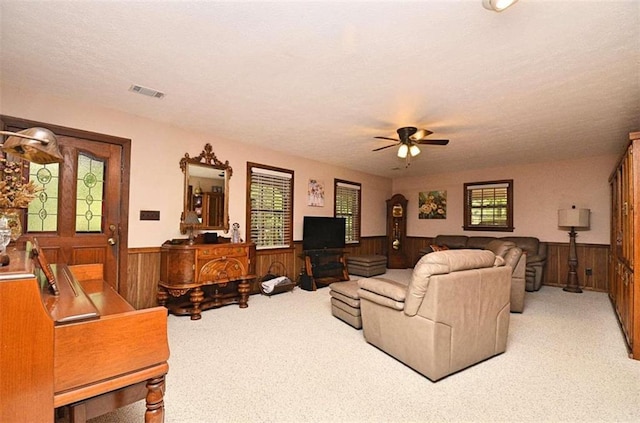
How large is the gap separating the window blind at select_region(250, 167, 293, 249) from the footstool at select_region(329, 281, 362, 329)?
1.99 m

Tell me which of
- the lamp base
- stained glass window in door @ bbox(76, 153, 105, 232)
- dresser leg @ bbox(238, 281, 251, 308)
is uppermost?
stained glass window in door @ bbox(76, 153, 105, 232)

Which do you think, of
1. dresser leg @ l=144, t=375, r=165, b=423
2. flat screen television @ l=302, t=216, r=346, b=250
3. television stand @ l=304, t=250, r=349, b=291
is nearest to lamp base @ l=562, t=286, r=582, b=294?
television stand @ l=304, t=250, r=349, b=291

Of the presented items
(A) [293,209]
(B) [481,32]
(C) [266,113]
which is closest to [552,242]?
(A) [293,209]

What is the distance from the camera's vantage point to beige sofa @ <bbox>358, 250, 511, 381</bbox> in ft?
7.23

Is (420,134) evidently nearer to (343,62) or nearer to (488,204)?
(343,62)

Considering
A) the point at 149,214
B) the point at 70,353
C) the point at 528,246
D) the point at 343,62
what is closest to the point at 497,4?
the point at 343,62

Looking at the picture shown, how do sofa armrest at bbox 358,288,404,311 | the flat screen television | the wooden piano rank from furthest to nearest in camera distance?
the flat screen television < sofa armrest at bbox 358,288,404,311 < the wooden piano

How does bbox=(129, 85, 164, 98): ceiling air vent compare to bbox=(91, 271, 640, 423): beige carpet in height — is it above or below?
above

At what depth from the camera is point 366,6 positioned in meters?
1.78

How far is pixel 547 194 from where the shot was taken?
19.5 feet

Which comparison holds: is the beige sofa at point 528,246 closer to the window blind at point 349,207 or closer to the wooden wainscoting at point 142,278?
the window blind at point 349,207

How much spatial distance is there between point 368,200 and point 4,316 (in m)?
7.05

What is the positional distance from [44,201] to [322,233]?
13.2 ft

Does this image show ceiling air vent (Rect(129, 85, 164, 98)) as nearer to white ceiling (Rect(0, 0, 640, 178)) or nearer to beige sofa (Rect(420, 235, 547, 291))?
white ceiling (Rect(0, 0, 640, 178))
